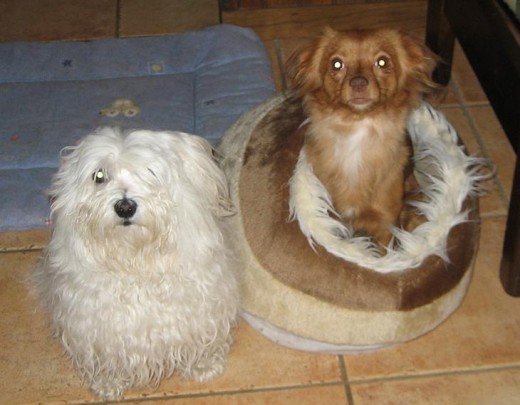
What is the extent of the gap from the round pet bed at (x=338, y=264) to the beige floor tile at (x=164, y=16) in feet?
5.33

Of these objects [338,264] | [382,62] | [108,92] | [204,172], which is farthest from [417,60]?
[108,92]

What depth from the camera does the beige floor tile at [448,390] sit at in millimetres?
2420

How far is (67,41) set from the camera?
159 inches

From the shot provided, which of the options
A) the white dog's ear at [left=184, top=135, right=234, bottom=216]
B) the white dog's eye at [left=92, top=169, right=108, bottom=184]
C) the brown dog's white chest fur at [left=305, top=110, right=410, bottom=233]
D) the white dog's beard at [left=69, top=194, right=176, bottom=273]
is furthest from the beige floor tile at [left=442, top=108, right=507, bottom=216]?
the white dog's eye at [left=92, top=169, right=108, bottom=184]

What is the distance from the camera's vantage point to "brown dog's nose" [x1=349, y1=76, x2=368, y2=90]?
227cm

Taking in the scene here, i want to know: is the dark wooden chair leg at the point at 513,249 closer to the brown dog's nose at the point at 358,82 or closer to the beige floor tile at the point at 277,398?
the brown dog's nose at the point at 358,82

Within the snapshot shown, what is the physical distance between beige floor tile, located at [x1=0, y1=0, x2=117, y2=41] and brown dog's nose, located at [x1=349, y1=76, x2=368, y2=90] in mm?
2148

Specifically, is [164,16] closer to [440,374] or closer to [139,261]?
[139,261]

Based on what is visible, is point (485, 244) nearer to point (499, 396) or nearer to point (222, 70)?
point (499, 396)

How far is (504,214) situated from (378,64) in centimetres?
100

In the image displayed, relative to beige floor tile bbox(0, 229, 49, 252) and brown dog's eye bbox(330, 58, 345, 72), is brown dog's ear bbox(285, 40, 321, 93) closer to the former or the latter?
brown dog's eye bbox(330, 58, 345, 72)

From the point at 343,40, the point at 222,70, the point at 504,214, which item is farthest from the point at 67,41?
the point at 504,214

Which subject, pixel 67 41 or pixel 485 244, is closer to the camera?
pixel 485 244

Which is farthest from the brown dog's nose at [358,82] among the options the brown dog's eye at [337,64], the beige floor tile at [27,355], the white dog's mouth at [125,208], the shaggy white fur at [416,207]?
the beige floor tile at [27,355]
